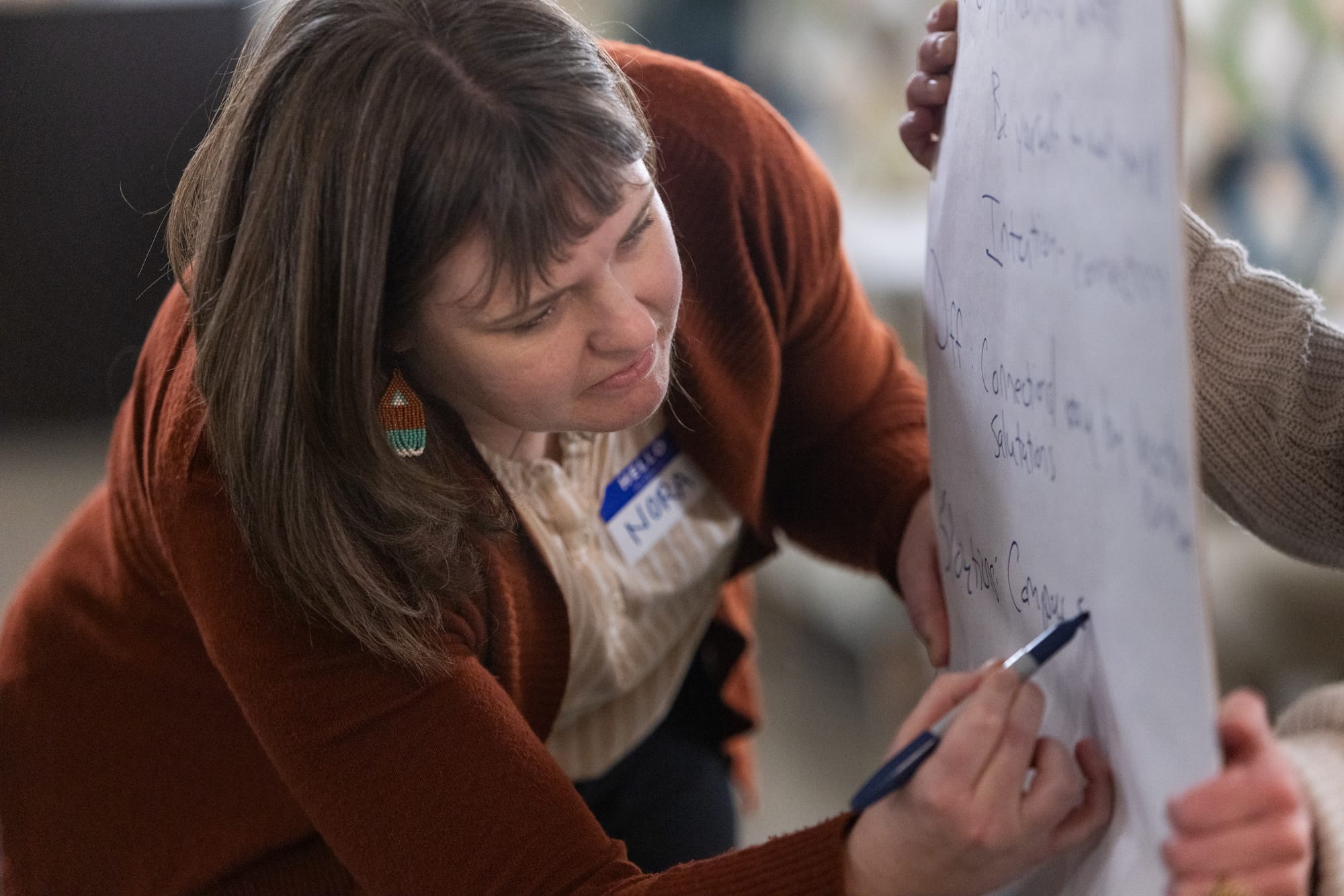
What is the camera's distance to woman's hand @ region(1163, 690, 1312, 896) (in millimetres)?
443

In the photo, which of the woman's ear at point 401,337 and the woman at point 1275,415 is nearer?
the woman at point 1275,415

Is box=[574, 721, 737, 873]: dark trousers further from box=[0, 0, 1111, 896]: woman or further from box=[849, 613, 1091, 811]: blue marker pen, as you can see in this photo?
box=[849, 613, 1091, 811]: blue marker pen

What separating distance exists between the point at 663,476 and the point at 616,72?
352 mm

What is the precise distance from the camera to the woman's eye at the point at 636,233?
68 centimetres

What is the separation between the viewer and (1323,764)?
540 mm

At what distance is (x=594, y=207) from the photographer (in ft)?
2.09

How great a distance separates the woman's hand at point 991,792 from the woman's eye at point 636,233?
1.00 ft

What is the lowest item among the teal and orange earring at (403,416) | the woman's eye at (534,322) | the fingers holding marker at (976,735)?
the fingers holding marker at (976,735)

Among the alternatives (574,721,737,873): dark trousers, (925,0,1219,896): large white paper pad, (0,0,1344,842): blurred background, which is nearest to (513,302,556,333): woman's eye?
(925,0,1219,896): large white paper pad

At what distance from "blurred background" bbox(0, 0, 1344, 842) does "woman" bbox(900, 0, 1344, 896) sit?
0.77 meters

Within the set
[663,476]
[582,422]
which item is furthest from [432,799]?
[663,476]

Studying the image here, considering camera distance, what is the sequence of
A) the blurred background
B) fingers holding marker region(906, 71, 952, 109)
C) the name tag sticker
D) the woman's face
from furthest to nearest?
the blurred background → the name tag sticker → fingers holding marker region(906, 71, 952, 109) → the woman's face

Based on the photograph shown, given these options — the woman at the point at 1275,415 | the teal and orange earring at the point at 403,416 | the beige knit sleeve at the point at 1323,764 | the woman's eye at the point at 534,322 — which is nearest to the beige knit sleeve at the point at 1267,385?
the woman at the point at 1275,415

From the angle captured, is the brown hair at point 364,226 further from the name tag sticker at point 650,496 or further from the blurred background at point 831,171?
the blurred background at point 831,171
